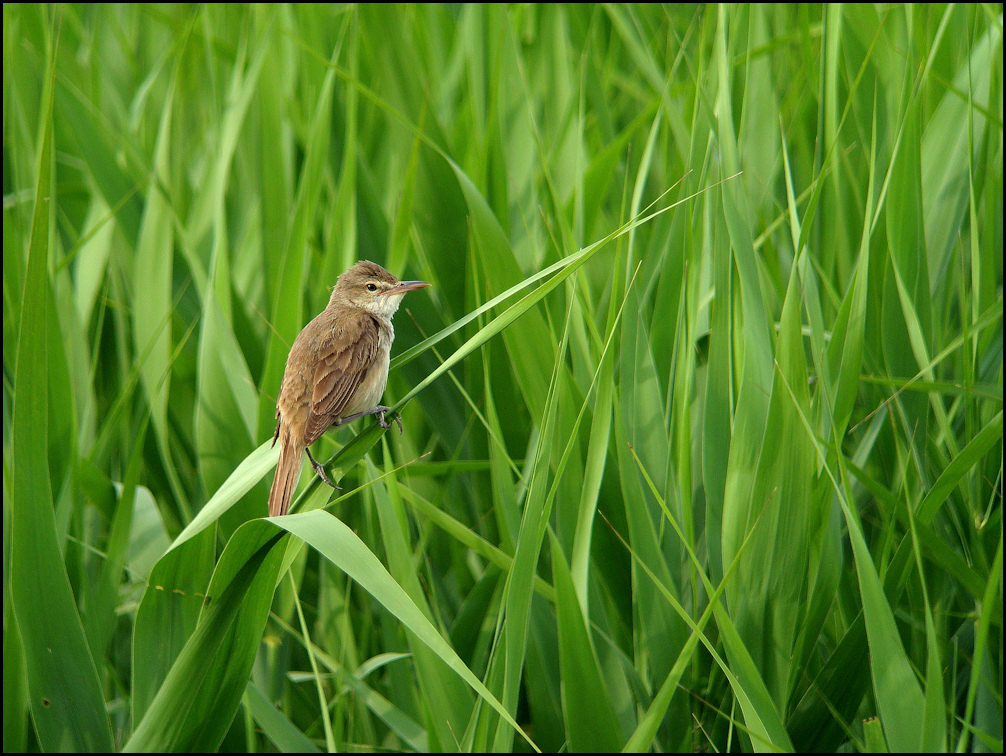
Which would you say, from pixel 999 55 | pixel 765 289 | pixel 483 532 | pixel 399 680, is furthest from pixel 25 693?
pixel 999 55

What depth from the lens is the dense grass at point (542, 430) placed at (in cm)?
159

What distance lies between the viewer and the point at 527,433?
7.60 ft

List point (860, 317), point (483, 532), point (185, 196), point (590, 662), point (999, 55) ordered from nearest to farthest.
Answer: point (590, 662) → point (860, 317) → point (483, 532) → point (999, 55) → point (185, 196)

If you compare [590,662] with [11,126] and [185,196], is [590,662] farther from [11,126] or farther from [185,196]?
[11,126]

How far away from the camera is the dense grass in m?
1.59

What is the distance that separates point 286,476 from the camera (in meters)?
1.81

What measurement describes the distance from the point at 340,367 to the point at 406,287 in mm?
279

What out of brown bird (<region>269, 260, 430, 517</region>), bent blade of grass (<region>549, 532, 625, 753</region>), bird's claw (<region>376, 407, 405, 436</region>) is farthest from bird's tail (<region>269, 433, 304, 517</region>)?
bent blade of grass (<region>549, 532, 625, 753</region>)

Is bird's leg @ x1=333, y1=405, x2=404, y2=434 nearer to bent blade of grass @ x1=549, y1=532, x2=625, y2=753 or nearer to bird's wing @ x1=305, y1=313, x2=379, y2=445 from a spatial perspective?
bird's wing @ x1=305, y1=313, x2=379, y2=445

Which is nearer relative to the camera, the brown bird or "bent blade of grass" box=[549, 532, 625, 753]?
"bent blade of grass" box=[549, 532, 625, 753]

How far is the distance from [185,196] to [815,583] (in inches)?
107

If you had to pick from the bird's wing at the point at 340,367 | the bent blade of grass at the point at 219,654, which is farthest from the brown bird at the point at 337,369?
the bent blade of grass at the point at 219,654

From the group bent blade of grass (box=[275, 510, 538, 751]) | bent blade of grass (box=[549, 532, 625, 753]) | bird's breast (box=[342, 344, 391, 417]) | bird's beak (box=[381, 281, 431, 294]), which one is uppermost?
bird's beak (box=[381, 281, 431, 294])

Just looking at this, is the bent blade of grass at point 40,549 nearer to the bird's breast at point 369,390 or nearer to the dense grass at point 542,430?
the dense grass at point 542,430
